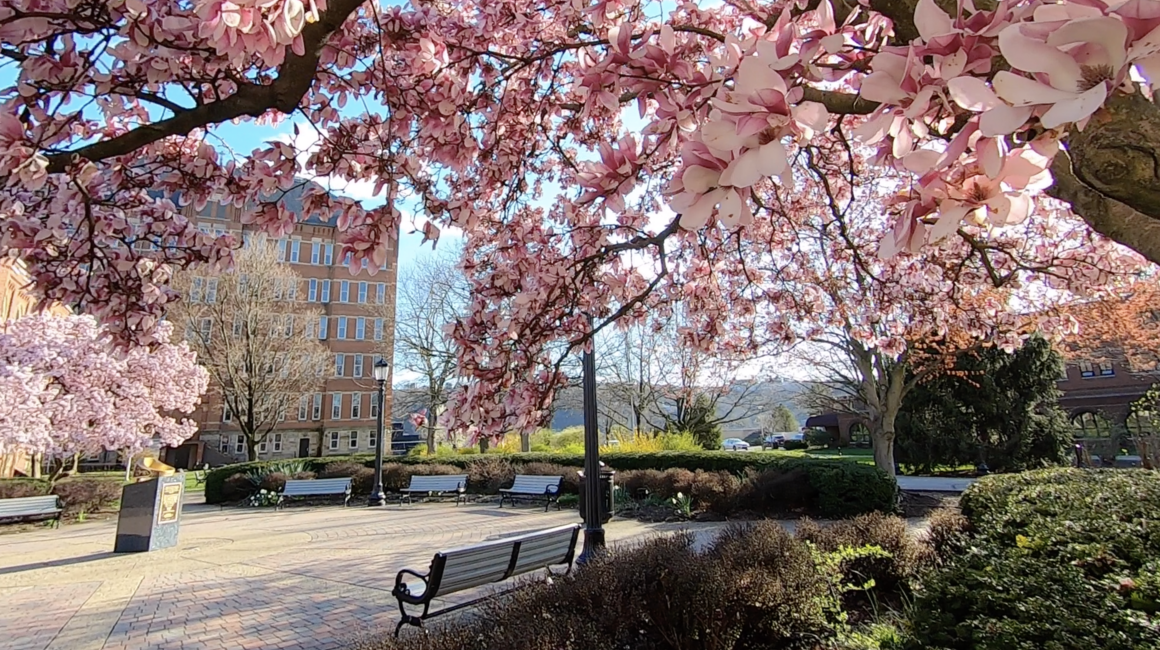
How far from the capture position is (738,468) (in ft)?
45.4

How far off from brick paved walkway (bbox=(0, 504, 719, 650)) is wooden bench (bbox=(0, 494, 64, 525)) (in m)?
0.71

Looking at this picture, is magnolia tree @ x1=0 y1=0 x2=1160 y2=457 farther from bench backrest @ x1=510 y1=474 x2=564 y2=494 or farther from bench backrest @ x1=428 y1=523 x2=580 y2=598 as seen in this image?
bench backrest @ x1=510 y1=474 x2=564 y2=494

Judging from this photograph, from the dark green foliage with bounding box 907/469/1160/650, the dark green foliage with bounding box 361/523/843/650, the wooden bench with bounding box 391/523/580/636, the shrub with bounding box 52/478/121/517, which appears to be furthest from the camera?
the shrub with bounding box 52/478/121/517

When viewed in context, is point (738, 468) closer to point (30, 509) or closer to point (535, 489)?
point (535, 489)

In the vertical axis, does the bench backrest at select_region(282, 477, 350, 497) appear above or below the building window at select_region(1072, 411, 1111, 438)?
below

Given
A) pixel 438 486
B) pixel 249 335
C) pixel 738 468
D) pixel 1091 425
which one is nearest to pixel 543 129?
pixel 738 468

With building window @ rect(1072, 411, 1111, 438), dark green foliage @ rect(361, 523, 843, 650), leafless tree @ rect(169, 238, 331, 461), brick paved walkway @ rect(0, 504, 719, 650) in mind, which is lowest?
brick paved walkway @ rect(0, 504, 719, 650)

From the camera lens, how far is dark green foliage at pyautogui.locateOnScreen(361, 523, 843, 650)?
3.05 meters

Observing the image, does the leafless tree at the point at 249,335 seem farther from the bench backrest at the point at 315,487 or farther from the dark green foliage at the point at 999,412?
the dark green foliage at the point at 999,412

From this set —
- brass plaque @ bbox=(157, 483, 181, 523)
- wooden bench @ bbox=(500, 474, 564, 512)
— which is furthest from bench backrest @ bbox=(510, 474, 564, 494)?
brass plaque @ bbox=(157, 483, 181, 523)

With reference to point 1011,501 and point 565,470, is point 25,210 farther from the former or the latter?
point 565,470

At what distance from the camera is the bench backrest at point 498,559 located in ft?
15.3

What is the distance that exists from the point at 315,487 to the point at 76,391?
7641mm

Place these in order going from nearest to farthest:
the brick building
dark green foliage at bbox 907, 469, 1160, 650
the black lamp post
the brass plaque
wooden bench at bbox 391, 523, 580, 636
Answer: dark green foliage at bbox 907, 469, 1160, 650, wooden bench at bbox 391, 523, 580, 636, the black lamp post, the brass plaque, the brick building
